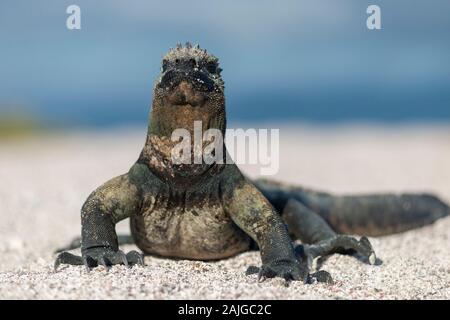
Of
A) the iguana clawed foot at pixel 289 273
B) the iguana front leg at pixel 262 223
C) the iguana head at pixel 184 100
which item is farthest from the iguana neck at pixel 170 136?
the iguana clawed foot at pixel 289 273

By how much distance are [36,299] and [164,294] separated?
2.34 feet

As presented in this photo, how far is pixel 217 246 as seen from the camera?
5.57 meters

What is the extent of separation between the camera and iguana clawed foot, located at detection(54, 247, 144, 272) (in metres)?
4.83

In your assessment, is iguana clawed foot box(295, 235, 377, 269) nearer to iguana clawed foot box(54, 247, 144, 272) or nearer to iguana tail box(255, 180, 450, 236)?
iguana tail box(255, 180, 450, 236)

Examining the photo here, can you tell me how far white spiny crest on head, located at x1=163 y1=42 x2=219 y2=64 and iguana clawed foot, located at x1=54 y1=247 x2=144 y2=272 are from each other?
1395 mm

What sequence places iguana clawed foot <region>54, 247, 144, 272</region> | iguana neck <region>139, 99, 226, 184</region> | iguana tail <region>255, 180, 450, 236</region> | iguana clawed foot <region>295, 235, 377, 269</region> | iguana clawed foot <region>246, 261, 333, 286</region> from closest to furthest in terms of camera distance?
iguana clawed foot <region>246, 261, 333, 286</region> → iguana clawed foot <region>54, 247, 144, 272</region> → iguana neck <region>139, 99, 226, 184</region> → iguana clawed foot <region>295, 235, 377, 269</region> → iguana tail <region>255, 180, 450, 236</region>

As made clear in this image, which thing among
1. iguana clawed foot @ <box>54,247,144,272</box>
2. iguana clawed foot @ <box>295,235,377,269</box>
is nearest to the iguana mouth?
iguana clawed foot @ <box>54,247,144,272</box>

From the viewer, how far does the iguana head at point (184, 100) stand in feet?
15.9

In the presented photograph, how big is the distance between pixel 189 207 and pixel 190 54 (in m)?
1.16

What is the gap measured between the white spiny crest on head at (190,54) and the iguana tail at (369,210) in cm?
210

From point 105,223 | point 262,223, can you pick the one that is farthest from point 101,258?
point 262,223

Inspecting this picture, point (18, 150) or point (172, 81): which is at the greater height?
point (172, 81)
